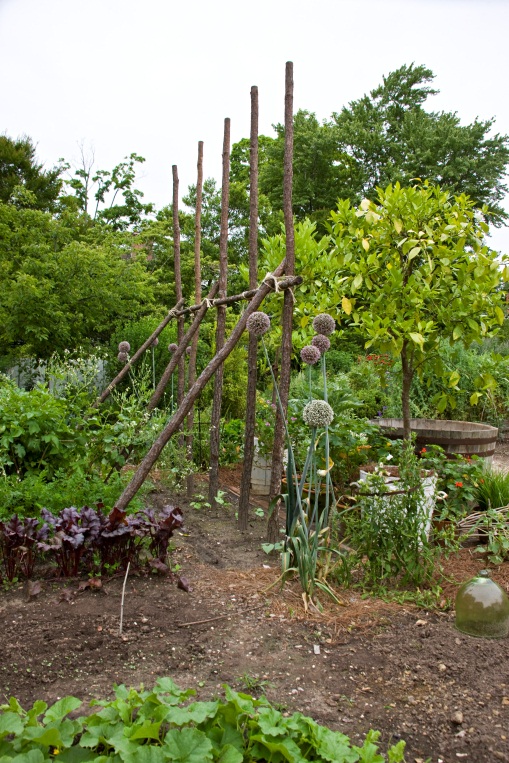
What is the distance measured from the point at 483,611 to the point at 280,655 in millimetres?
954

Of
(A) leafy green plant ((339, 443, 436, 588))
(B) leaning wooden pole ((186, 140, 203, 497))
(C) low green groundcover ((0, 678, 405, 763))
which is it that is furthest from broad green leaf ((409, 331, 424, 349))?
(B) leaning wooden pole ((186, 140, 203, 497))

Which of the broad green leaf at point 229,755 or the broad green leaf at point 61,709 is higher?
the broad green leaf at point 61,709

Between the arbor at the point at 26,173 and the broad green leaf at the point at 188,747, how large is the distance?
17.3 m

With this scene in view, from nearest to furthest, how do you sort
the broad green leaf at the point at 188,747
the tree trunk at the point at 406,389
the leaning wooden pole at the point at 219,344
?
the broad green leaf at the point at 188,747, the tree trunk at the point at 406,389, the leaning wooden pole at the point at 219,344

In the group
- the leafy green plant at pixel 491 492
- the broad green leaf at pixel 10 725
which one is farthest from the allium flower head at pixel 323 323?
the broad green leaf at pixel 10 725

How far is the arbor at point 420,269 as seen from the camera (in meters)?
3.66

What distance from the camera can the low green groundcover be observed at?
151cm

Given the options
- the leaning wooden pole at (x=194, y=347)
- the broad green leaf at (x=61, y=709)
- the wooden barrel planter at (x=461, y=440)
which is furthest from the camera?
the leaning wooden pole at (x=194, y=347)

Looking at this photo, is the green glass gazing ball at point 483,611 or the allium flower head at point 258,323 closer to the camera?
the green glass gazing ball at point 483,611

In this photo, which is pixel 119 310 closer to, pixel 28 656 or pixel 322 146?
pixel 28 656

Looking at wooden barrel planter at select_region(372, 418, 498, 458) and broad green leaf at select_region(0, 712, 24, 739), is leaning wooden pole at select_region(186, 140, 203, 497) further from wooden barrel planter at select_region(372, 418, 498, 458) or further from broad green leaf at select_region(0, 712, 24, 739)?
broad green leaf at select_region(0, 712, 24, 739)

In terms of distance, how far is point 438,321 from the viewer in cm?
389

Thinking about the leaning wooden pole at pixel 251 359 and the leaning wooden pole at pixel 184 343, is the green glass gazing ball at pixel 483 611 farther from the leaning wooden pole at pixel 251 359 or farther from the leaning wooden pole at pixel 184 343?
the leaning wooden pole at pixel 184 343

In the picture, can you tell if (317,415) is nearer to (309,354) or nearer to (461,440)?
(309,354)
